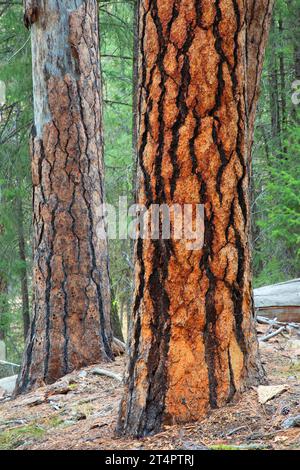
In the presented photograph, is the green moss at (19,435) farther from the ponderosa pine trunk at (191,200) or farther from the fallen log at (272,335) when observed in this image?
the fallen log at (272,335)

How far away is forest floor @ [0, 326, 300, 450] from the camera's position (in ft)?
9.71

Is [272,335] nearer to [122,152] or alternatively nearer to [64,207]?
[64,207]

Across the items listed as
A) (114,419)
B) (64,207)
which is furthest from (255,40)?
(114,419)

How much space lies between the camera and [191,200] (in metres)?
3.11

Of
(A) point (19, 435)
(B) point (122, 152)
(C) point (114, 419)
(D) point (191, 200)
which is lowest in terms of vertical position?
(A) point (19, 435)

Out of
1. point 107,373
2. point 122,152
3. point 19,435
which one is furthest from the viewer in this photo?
point 122,152

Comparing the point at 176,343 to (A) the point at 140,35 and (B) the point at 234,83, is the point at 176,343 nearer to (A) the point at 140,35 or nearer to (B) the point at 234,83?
(B) the point at 234,83

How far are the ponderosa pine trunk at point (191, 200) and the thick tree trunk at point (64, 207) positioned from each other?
7.98ft

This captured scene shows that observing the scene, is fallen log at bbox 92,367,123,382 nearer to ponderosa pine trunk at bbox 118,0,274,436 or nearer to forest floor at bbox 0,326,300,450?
forest floor at bbox 0,326,300,450

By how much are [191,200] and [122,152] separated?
1357 cm

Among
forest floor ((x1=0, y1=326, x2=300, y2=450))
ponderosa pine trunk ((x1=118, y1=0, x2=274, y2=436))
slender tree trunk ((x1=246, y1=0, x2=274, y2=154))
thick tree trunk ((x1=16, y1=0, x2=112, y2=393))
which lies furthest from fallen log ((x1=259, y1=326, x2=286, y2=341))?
ponderosa pine trunk ((x1=118, y1=0, x2=274, y2=436))

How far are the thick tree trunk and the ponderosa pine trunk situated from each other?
95.8 inches
